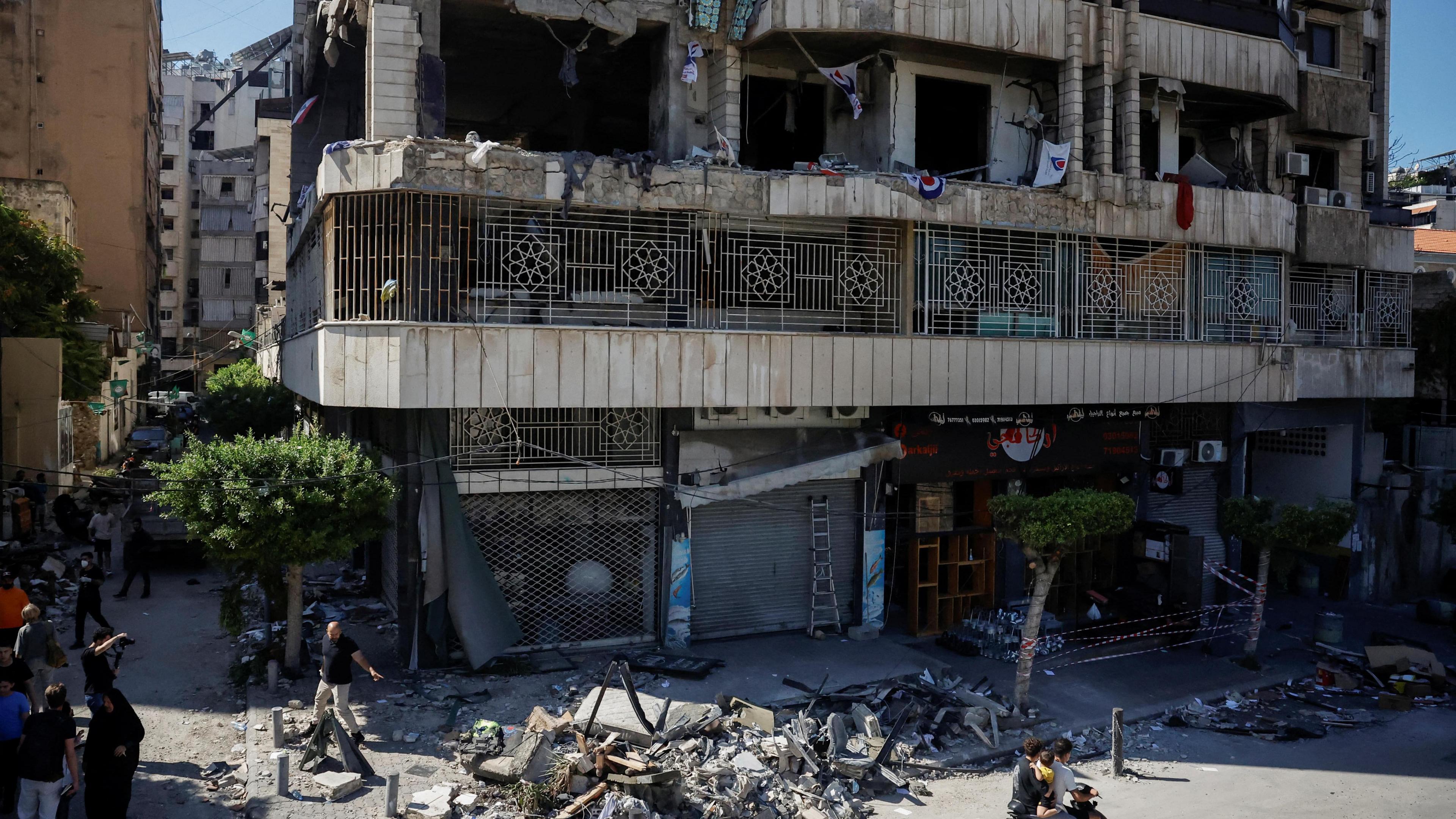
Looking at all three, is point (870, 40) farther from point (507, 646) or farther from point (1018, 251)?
point (507, 646)

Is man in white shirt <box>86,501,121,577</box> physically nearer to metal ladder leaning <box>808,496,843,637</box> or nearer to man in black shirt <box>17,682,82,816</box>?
man in black shirt <box>17,682,82,816</box>

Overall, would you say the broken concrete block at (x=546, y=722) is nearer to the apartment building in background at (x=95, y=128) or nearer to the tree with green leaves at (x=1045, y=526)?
the tree with green leaves at (x=1045, y=526)

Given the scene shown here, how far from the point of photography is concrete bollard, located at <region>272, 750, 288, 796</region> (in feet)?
31.5

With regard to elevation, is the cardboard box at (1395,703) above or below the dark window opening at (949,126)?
below

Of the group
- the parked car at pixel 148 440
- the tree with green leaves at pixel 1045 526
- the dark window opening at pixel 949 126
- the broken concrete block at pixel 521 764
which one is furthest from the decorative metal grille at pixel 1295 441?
the parked car at pixel 148 440

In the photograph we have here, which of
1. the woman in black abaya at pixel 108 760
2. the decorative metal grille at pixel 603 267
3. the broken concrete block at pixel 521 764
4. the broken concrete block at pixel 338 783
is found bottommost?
the broken concrete block at pixel 338 783

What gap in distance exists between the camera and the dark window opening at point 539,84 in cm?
1641

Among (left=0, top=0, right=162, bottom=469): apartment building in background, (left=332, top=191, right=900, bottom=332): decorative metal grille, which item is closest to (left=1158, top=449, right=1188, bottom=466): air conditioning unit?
(left=332, top=191, right=900, bottom=332): decorative metal grille

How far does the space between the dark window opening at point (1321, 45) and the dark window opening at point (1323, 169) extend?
179 cm

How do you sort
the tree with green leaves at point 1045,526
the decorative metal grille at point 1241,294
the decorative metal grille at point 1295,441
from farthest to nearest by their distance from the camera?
the decorative metal grille at point 1295,441, the decorative metal grille at point 1241,294, the tree with green leaves at point 1045,526

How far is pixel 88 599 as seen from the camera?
1415cm

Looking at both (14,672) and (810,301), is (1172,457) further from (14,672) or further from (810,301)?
(14,672)

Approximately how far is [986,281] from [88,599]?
14267 millimetres

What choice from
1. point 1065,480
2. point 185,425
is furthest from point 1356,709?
point 185,425
